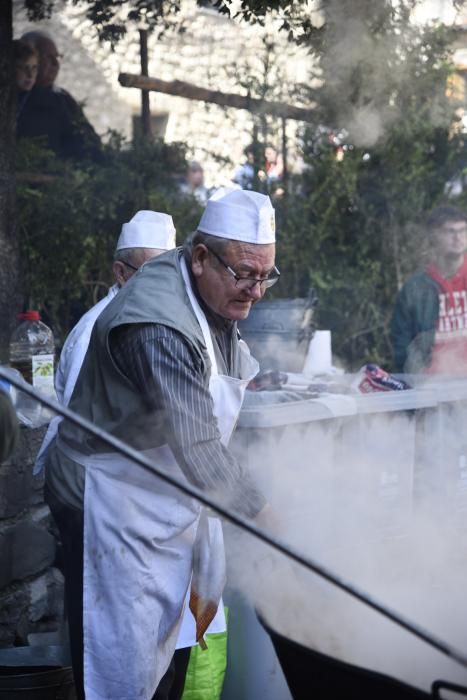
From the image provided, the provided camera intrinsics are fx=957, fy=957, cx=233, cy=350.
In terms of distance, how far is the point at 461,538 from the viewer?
3520 mm

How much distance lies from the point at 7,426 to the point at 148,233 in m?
2.12

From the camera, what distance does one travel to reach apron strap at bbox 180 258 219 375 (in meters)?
2.64

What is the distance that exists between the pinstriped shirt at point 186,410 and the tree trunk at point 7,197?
2.23 metres

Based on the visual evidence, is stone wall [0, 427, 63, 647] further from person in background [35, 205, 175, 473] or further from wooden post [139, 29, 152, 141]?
wooden post [139, 29, 152, 141]

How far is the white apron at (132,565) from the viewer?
2645 mm

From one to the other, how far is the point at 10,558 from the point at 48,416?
0.61m

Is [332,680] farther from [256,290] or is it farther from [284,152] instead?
[284,152]

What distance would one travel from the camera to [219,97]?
22.7 ft

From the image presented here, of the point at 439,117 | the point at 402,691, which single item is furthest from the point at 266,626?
the point at 439,117

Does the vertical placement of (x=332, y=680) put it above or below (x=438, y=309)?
below

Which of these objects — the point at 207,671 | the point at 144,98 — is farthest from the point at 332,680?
the point at 144,98

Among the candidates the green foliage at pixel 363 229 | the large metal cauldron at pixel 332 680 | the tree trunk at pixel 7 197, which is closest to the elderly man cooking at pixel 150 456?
the large metal cauldron at pixel 332 680

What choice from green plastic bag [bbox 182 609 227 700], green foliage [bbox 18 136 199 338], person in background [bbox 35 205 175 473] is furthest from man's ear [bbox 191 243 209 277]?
green foliage [bbox 18 136 199 338]

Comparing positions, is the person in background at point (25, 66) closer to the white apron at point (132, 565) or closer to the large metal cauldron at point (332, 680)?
the white apron at point (132, 565)
